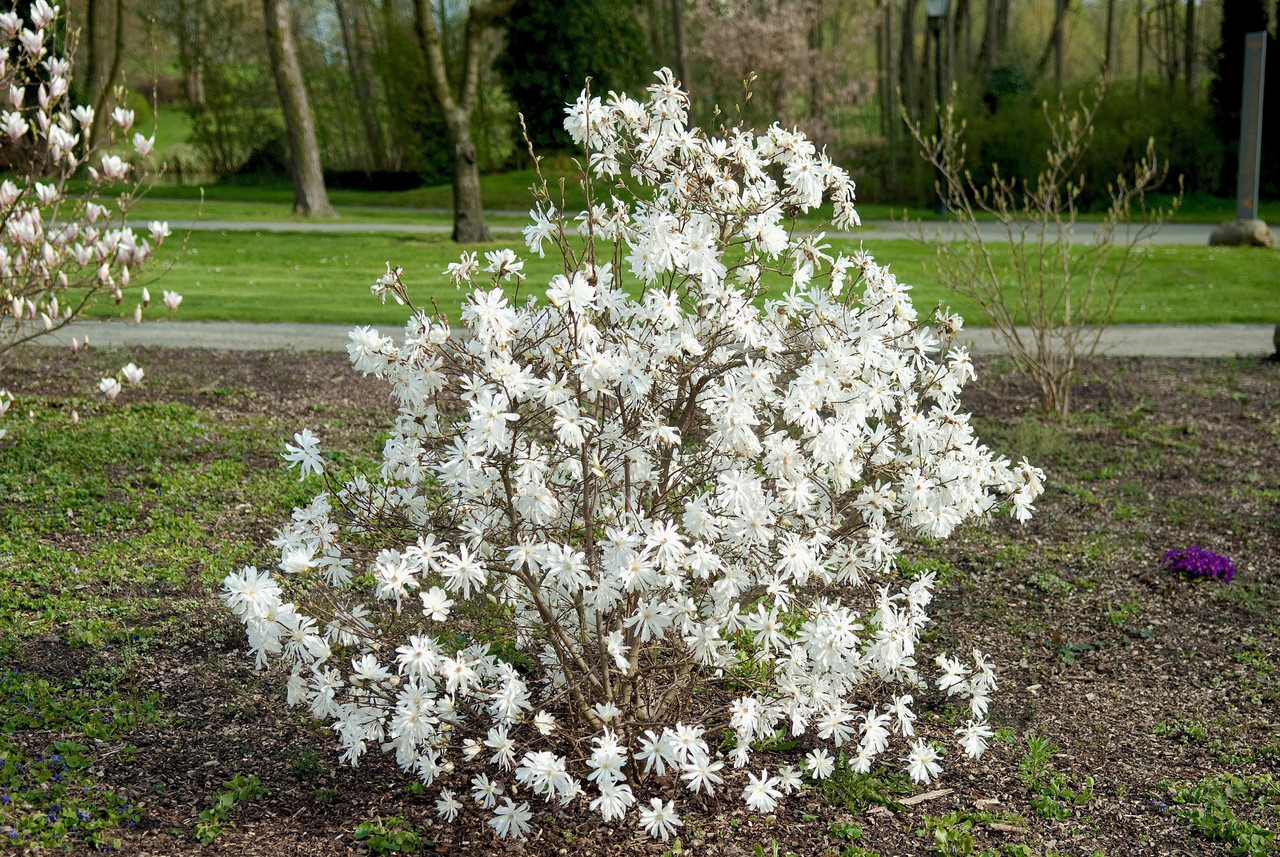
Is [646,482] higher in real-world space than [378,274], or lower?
lower

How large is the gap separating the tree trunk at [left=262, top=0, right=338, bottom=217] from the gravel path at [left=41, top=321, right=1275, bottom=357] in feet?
31.7

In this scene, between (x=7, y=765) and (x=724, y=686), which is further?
(x=724, y=686)

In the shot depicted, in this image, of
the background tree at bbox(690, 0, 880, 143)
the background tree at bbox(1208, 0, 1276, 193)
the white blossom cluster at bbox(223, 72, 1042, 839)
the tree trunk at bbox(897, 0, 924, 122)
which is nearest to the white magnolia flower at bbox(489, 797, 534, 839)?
the white blossom cluster at bbox(223, 72, 1042, 839)

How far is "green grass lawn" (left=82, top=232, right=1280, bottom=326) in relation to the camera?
1109 cm

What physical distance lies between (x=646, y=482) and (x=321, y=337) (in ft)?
24.1

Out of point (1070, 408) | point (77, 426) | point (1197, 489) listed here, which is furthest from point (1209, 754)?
point (77, 426)

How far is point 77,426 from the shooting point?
661 cm

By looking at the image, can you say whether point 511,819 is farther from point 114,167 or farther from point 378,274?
point 378,274

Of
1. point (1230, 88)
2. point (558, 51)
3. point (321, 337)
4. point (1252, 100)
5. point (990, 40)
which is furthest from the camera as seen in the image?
point (558, 51)

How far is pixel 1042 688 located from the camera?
163 inches

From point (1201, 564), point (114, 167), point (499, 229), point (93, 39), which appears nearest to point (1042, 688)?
point (1201, 564)

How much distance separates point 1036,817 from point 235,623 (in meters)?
3.01

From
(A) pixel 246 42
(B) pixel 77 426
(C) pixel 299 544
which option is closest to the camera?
(C) pixel 299 544

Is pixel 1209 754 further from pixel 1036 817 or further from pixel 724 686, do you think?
pixel 724 686
